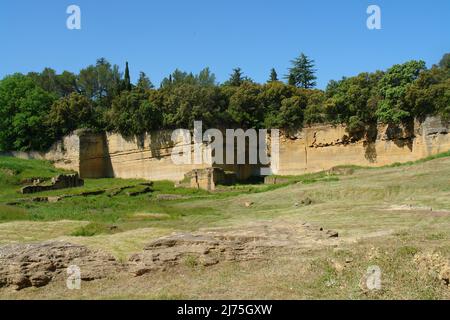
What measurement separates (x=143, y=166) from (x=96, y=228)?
102 feet

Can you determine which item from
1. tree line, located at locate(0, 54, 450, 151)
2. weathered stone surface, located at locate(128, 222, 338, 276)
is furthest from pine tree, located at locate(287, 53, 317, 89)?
weathered stone surface, located at locate(128, 222, 338, 276)

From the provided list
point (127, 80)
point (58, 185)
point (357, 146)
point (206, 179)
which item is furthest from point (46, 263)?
point (127, 80)

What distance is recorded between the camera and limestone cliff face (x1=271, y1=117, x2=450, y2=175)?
3606 centimetres

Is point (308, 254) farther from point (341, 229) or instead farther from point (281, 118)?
point (281, 118)

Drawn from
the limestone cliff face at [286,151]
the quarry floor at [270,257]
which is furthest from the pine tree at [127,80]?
the quarry floor at [270,257]

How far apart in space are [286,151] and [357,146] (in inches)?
256

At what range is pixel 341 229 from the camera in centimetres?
1479

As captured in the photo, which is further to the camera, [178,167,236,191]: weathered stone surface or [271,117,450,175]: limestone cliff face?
[178,167,236,191]: weathered stone surface

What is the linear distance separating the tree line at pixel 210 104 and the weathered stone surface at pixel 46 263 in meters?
30.5

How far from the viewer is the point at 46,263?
1057cm

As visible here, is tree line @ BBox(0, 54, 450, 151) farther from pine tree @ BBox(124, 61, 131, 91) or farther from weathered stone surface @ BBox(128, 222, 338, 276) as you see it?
weathered stone surface @ BBox(128, 222, 338, 276)

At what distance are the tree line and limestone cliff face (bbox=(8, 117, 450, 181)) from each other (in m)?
0.87

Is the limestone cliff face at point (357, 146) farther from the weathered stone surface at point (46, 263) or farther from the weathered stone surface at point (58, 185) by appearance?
the weathered stone surface at point (46, 263)
